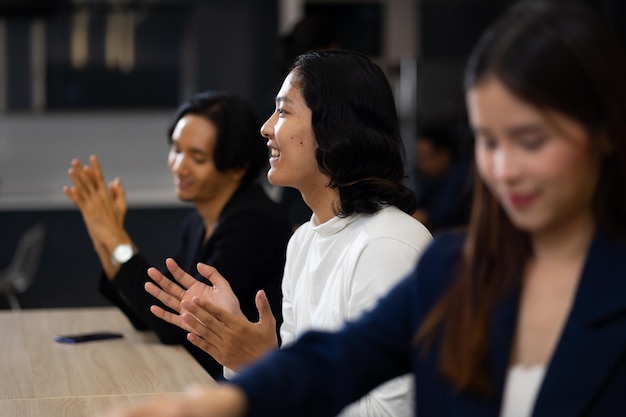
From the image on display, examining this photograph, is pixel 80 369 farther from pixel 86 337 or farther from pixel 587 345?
pixel 587 345

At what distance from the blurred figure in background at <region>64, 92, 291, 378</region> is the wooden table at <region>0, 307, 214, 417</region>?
0.11m

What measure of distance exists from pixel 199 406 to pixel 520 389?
0.34 meters

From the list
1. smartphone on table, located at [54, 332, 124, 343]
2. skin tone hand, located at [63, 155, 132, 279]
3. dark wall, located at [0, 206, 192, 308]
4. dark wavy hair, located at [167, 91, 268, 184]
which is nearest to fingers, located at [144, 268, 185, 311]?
smartphone on table, located at [54, 332, 124, 343]

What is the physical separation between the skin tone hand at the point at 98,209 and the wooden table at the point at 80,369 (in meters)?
0.20

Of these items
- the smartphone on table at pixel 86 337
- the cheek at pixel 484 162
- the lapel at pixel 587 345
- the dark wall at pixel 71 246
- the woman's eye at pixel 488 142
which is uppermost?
the woman's eye at pixel 488 142

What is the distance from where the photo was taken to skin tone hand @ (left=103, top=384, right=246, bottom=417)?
36.2 inches

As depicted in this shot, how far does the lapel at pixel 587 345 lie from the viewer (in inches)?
39.9

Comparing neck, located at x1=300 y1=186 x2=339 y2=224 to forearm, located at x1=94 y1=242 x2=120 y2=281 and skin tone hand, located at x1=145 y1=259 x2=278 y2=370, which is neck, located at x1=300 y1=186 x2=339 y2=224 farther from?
forearm, located at x1=94 y1=242 x2=120 y2=281

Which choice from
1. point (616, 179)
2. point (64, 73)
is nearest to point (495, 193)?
point (616, 179)

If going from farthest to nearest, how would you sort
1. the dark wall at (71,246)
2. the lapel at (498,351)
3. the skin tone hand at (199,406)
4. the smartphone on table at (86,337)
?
the dark wall at (71,246), the smartphone on table at (86,337), the lapel at (498,351), the skin tone hand at (199,406)

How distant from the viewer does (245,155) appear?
2.88m

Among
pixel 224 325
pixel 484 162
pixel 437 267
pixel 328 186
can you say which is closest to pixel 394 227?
pixel 328 186

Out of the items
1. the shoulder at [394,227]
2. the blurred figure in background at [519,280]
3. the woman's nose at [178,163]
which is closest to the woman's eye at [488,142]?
the blurred figure in background at [519,280]

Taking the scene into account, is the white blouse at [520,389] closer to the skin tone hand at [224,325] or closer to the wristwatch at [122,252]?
the skin tone hand at [224,325]
